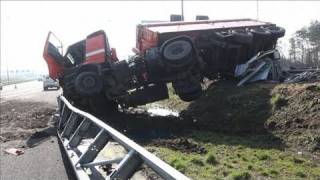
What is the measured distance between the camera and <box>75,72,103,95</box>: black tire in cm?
1534

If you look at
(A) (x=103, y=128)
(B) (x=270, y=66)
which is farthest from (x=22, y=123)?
(A) (x=103, y=128)

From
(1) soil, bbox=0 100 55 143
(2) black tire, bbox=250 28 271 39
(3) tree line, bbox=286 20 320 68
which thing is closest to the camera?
(1) soil, bbox=0 100 55 143

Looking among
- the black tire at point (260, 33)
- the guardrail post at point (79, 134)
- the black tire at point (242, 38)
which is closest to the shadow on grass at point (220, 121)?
the black tire at point (242, 38)

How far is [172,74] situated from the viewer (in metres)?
15.1

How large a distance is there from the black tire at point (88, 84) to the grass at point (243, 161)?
524 centimetres

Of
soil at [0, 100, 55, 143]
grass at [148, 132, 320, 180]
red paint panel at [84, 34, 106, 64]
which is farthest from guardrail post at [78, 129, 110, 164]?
red paint panel at [84, 34, 106, 64]

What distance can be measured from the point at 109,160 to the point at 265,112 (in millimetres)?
6987

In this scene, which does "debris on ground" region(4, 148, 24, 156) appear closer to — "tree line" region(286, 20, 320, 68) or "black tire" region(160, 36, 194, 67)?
"black tire" region(160, 36, 194, 67)

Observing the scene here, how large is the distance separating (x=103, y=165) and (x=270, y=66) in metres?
11.7

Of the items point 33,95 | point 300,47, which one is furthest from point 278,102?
point 300,47

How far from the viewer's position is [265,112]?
41.1ft

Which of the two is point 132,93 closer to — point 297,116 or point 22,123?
point 22,123

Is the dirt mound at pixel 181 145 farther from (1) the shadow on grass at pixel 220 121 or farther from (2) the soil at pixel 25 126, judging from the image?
(2) the soil at pixel 25 126

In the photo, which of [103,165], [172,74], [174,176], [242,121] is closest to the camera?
[174,176]
